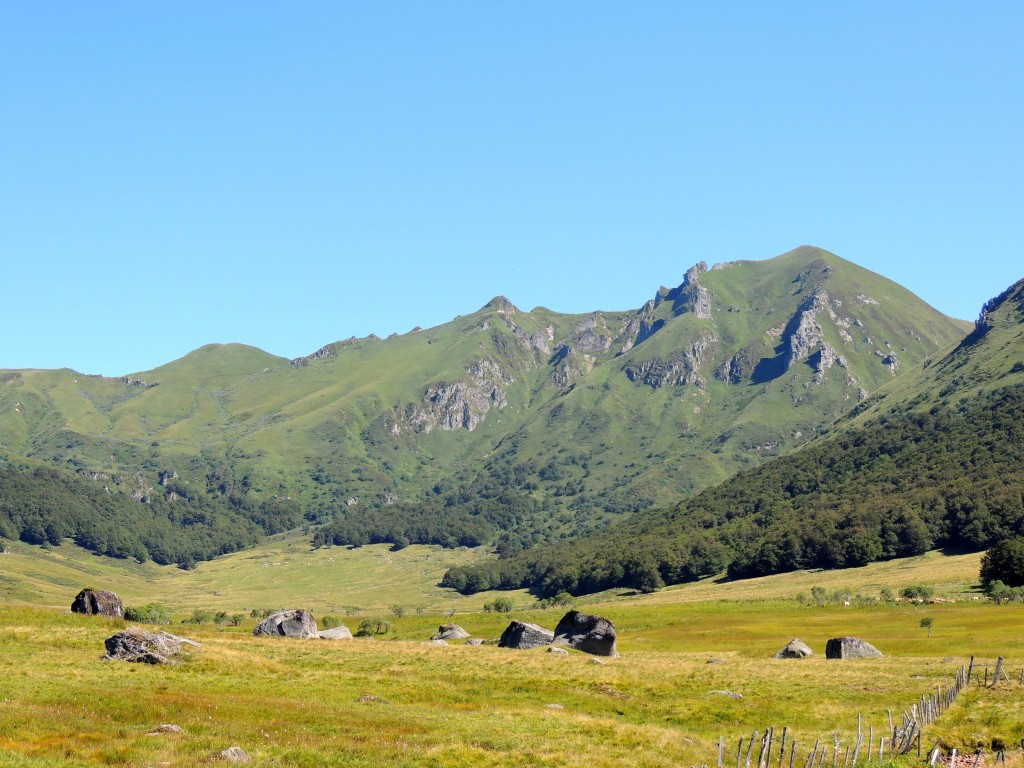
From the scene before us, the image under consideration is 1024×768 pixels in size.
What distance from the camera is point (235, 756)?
3234cm

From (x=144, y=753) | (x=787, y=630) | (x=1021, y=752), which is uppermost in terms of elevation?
(x=144, y=753)

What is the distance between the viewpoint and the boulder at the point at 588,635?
89000 millimetres

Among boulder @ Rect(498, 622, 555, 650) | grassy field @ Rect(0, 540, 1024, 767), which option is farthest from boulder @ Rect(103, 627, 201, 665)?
boulder @ Rect(498, 622, 555, 650)

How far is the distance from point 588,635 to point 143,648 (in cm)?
4227

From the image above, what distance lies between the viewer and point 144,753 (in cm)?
3225

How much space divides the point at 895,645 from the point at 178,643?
65.4 meters

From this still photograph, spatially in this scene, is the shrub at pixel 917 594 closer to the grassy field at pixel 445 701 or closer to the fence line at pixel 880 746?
the grassy field at pixel 445 701

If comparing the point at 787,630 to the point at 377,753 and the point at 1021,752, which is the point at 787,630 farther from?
the point at 377,753

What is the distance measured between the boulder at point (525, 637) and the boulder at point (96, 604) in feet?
127

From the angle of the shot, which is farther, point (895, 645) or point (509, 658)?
point (895, 645)

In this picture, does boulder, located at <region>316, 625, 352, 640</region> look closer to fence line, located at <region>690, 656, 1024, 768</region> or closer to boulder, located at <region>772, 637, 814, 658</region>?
boulder, located at <region>772, 637, 814, 658</region>

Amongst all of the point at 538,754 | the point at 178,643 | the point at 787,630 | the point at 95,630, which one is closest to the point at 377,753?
the point at 538,754

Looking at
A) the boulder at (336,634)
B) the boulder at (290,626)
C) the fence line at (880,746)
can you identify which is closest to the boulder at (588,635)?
the boulder at (336,634)

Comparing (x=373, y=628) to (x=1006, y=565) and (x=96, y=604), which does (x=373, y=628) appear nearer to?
(x=96, y=604)
